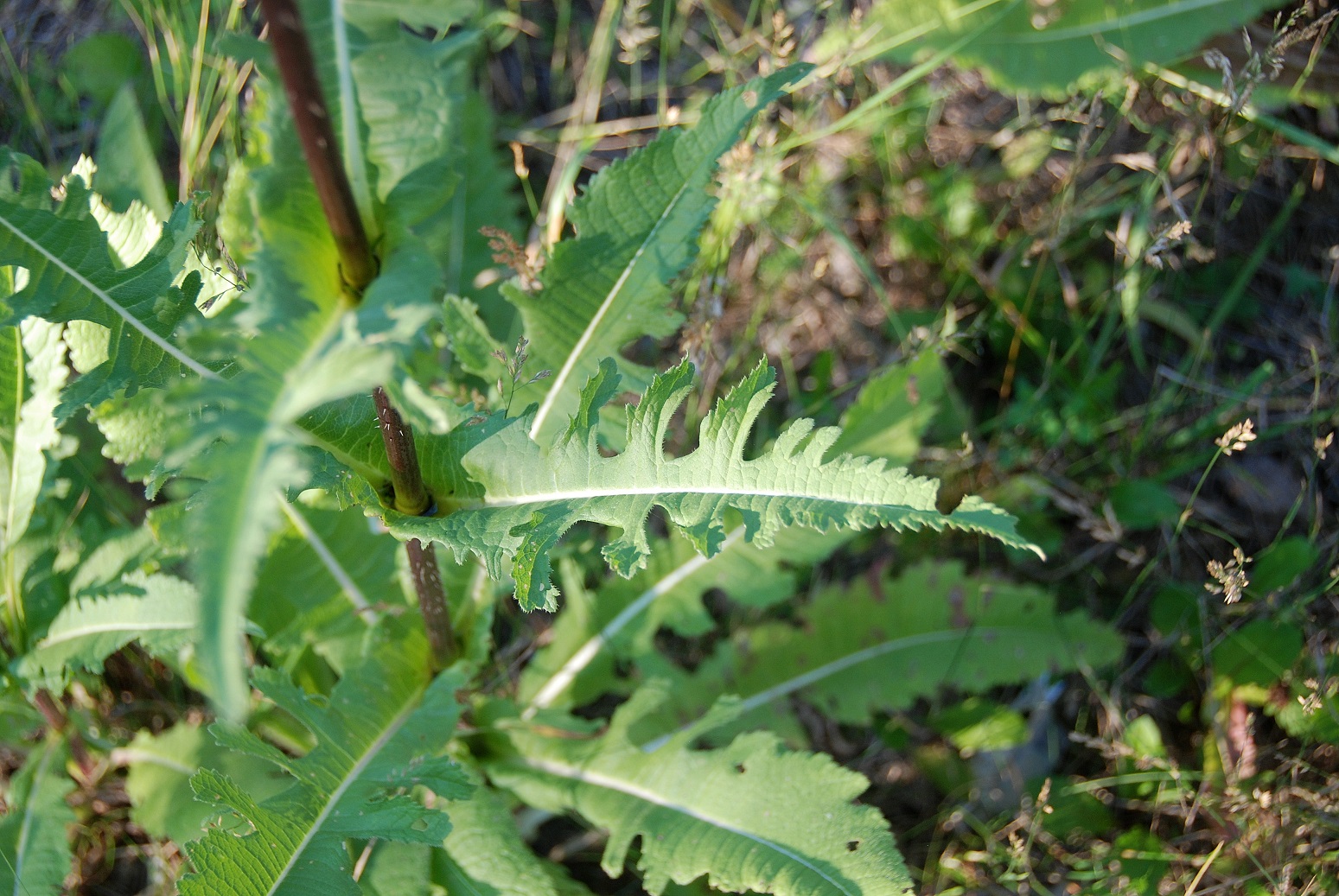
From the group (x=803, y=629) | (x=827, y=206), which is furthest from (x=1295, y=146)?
(x=803, y=629)

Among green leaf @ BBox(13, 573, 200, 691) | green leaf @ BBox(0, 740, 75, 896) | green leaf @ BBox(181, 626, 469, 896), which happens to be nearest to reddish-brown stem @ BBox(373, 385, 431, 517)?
green leaf @ BBox(181, 626, 469, 896)

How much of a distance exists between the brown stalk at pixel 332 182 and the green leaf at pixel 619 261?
1.28 feet

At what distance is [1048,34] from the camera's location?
2734 mm

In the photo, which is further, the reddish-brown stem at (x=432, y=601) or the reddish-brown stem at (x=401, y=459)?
the reddish-brown stem at (x=432, y=601)

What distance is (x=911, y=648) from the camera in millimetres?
2406

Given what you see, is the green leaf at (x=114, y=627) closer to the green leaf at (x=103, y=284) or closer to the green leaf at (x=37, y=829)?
the green leaf at (x=37, y=829)

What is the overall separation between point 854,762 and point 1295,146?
2.35m

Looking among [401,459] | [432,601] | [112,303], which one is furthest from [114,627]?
[401,459]

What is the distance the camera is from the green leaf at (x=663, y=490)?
1.27 metres

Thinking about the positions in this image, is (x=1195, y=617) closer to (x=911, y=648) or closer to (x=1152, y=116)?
(x=911, y=648)

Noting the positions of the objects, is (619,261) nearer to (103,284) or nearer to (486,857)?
(103,284)

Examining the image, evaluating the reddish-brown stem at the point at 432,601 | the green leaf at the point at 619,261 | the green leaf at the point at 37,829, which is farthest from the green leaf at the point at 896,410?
the green leaf at the point at 37,829

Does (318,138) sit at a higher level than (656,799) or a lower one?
higher

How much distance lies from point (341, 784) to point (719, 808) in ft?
2.31
